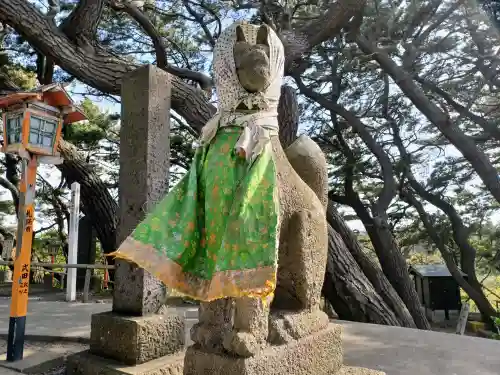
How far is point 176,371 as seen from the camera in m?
2.12

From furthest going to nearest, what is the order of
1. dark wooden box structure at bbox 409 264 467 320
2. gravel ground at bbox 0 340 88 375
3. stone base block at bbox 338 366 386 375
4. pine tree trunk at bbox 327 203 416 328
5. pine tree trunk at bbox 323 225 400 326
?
dark wooden box structure at bbox 409 264 467 320 < pine tree trunk at bbox 327 203 416 328 < pine tree trunk at bbox 323 225 400 326 < gravel ground at bbox 0 340 88 375 < stone base block at bbox 338 366 386 375

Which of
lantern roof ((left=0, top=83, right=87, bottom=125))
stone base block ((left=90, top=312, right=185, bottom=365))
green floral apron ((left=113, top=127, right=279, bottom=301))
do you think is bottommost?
stone base block ((left=90, top=312, right=185, bottom=365))

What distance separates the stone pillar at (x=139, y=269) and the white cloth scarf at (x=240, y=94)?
74 centimetres

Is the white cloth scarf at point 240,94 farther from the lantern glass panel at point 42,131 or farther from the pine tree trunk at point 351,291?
the pine tree trunk at point 351,291

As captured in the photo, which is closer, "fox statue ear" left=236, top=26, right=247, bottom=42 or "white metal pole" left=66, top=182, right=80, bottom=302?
"fox statue ear" left=236, top=26, right=247, bottom=42

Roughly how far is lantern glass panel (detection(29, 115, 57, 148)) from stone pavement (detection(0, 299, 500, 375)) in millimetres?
1435

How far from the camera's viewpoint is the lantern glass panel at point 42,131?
2701 millimetres

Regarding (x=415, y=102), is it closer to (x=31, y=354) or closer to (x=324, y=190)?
(x=324, y=190)

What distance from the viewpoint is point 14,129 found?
2.72 m

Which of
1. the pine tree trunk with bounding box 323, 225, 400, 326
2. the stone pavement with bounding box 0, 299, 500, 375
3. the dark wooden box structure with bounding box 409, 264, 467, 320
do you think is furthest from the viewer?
the dark wooden box structure with bounding box 409, 264, 467, 320

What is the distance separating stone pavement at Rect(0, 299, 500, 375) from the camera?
254cm

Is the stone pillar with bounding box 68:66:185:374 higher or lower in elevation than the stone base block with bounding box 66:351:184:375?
higher

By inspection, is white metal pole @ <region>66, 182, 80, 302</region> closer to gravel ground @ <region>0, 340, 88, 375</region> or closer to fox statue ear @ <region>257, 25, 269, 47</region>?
gravel ground @ <region>0, 340, 88, 375</region>

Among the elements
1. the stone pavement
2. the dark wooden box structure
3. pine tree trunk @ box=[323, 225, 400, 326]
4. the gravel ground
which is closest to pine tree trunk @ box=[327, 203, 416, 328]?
pine tree trunk @ box=[323, 225, 400, 326]
